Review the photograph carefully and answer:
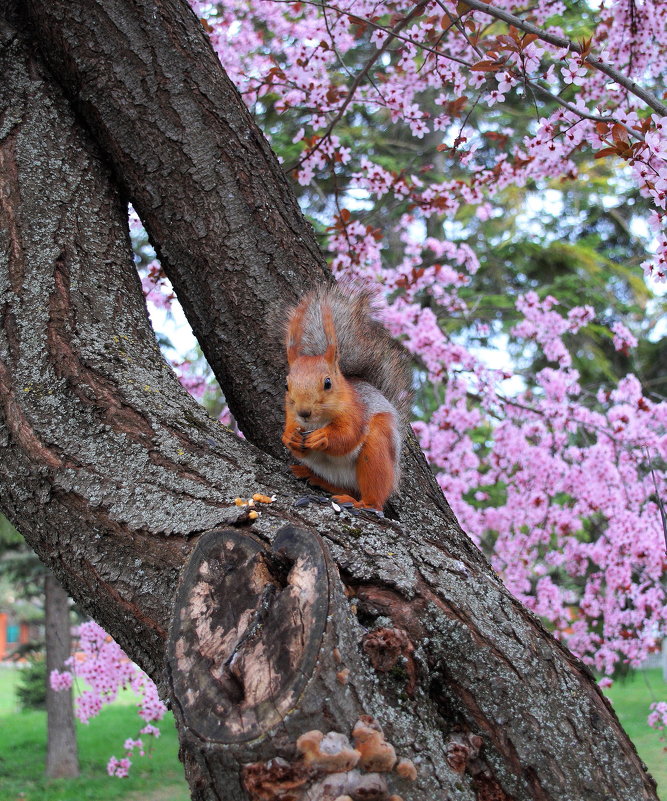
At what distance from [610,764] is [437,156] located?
367 inches

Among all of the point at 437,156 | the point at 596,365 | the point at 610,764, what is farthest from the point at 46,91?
the point at 596,365

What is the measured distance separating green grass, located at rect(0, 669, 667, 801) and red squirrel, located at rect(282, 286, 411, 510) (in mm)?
4756

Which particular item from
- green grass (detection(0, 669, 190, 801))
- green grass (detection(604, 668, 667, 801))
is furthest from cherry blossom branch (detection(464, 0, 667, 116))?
Result: green grass (detection(0, 669, 190, 801))

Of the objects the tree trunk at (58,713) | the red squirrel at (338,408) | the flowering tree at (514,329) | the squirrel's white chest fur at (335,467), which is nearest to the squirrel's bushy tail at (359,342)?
the red squirrel at (338,408)

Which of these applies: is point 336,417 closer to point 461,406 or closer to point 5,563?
point 461,406

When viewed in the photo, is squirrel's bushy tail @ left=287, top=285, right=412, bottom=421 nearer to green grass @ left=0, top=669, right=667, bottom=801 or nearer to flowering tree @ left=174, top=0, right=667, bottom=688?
flowering tree @ left=174, top=0, right=667, bottom=688

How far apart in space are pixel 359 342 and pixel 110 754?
9.05m

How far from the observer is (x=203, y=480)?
1519mm

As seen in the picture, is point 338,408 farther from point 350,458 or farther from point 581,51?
point 581,51

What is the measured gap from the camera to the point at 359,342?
6.82 ft

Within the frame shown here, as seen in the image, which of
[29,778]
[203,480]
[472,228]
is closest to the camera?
[203,480]

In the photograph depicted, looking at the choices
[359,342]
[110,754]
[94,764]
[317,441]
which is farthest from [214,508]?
[110,754]

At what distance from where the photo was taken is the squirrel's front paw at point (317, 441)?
73.0 inches

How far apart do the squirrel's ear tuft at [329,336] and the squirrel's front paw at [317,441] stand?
212mm
